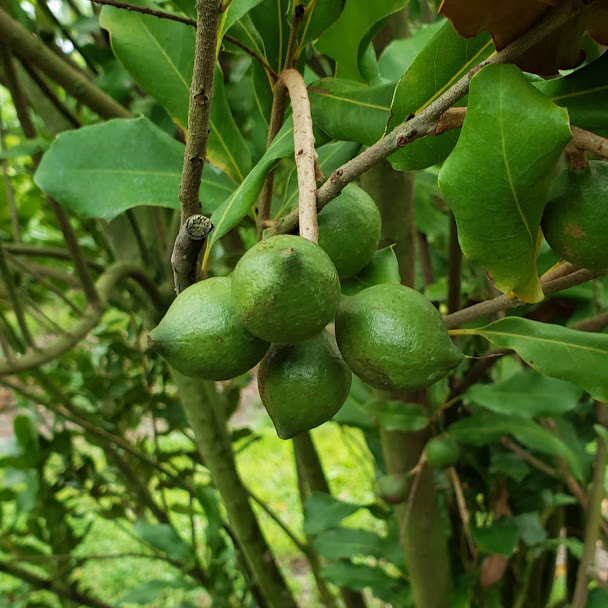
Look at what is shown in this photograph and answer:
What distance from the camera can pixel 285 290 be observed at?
323 mm

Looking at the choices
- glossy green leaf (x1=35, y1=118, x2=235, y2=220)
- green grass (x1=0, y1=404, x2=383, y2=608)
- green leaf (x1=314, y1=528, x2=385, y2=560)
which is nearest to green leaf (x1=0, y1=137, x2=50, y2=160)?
glossy green leaf (x1=35, y1=118, x2=235, y2=220)

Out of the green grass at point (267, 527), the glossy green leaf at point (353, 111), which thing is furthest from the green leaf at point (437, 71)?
the green grass at point (267, 527)

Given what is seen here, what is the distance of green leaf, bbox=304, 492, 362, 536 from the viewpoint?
104cm

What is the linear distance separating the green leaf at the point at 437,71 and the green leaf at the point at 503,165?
0.08 metres

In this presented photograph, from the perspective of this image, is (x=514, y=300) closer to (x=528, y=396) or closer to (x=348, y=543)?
(x=528, y=396)

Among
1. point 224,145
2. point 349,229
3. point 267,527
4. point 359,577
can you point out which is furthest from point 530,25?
point 267,527

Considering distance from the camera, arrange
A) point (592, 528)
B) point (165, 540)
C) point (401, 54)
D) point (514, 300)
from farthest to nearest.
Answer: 1. point (165, 540)
2. point (592, 528)
3. point (401, 54)
4. point (514, 300)

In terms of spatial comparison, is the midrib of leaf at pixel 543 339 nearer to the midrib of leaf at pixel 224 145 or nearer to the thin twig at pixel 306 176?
the thin twig at pixel 306 176

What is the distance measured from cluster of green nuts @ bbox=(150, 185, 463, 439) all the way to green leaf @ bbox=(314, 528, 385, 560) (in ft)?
2.59

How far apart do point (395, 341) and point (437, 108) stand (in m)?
0.14

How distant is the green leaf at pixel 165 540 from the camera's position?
115 centimetres

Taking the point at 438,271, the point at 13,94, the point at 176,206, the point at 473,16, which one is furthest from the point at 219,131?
the point at 438,271

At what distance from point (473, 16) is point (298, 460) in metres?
1.02

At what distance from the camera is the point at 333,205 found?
1.48ft
